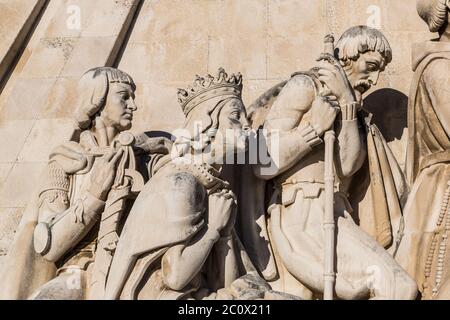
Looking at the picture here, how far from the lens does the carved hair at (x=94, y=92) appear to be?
1481cm

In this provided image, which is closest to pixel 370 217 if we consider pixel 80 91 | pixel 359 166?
pixel 359 166

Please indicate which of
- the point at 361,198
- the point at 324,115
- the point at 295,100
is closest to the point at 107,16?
the point at 295,100

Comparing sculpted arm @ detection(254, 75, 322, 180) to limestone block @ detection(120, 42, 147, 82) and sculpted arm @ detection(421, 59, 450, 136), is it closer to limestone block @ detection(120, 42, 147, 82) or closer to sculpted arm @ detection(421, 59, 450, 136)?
sculpted arm @ detection(421, 59, 450, 136)

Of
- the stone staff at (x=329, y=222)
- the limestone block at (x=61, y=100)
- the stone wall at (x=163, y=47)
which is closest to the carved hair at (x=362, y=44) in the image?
the stone staff at (x=329, y=222)

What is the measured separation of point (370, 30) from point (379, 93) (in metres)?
0.98

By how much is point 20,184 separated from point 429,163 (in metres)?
3.08

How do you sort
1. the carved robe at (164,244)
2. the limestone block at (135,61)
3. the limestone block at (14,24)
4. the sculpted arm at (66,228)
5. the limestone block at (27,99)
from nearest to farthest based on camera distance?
the carved robe at (164,244) < the sculpted arm at (66,228) < the limestone block at (27,99) < the limestone block at (135,61) < the limestone block at (14,24)

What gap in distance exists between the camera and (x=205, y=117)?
→ 47.2 feet

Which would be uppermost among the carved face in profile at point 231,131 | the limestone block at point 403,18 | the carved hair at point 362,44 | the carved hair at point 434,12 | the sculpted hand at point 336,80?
the limestone block at point 403,18

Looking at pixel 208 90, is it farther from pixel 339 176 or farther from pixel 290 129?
pixel 339 176

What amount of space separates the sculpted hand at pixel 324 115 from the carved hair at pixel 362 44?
0.48 meters

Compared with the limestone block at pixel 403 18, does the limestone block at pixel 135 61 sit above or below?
below

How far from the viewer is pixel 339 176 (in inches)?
579

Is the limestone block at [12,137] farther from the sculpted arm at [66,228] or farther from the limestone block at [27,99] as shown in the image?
the sculpted arm at [66,228]
